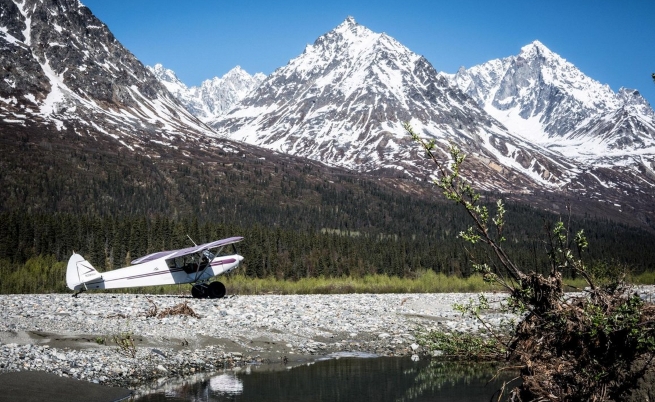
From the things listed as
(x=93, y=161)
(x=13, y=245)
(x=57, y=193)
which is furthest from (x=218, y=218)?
(x=13, y=245)

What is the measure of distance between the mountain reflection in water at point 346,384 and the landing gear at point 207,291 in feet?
54.0

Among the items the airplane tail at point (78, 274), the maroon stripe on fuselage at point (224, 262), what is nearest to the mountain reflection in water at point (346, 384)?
the maroon stripe on fuselage at point (224, 262)

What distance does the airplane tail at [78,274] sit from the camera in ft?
110

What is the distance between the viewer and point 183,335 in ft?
75.8

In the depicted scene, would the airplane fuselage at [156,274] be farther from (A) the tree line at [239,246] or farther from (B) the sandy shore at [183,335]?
(A) the tree line at [239,246]

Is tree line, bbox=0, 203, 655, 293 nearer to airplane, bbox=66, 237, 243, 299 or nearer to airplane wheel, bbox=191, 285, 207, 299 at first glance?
airplane, bbox=66, 237, 243, 299

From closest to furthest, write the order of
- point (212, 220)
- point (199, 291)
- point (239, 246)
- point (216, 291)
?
point (199, 291) → point (216, 291) → point (239, 246) → point (212, 220)

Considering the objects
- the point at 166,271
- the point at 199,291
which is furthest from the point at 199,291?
the point at 166,271

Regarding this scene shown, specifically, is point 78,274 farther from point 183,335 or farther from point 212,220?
point 212,220

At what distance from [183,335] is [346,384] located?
8004 millimetres

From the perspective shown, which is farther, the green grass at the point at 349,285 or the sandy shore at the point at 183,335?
the green grass at the point at 349,285

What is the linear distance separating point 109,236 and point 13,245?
1134cm

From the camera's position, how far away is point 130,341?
20.2 m

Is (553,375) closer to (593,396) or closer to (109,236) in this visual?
(593,396)
